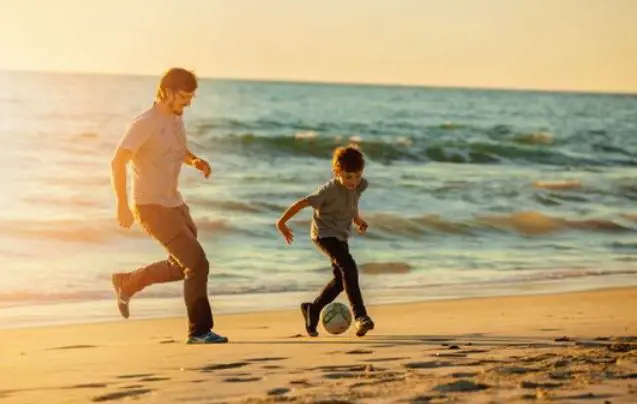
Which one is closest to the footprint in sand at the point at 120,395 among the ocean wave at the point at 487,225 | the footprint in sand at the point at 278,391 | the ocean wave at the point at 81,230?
the footprint in sand at the point at 278,391

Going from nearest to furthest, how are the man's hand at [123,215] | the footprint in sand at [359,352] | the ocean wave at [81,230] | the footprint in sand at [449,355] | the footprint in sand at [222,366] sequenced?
the footprint in sand at [222,366], the footprint in sand at [449,355], the footprint in sand at [359,352], the man's hand at [123,215], the ocean wave at [81,230]

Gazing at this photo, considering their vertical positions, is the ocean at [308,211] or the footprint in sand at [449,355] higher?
the ocean at [308,211]

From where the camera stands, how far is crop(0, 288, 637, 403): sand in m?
6.62

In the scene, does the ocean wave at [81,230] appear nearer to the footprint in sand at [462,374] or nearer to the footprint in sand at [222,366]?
the footprint in sand at [222,366]

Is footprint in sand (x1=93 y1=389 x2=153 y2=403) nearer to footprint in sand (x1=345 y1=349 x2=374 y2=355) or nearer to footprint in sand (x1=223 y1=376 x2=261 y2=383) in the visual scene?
footprint in sand (x1=223 y1=376 x2=261 y2=383)

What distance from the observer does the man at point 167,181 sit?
8.52m

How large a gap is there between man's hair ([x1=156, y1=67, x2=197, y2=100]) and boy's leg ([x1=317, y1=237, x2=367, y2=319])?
1.38 meters

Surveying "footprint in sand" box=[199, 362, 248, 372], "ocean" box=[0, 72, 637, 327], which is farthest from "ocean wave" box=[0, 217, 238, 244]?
"footprint in sand" box=[199, 362, 248, 372]

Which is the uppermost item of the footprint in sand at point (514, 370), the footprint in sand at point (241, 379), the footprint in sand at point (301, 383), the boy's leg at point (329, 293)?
the boy's leg at point (329, 293)

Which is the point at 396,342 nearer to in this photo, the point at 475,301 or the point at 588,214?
the point at 475,301

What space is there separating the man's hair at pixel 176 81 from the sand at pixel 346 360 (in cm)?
154

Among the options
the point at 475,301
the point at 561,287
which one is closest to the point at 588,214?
the point at 561,287

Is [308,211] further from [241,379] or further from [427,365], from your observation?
Answer: [241,379]

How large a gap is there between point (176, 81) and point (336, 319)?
185cm
